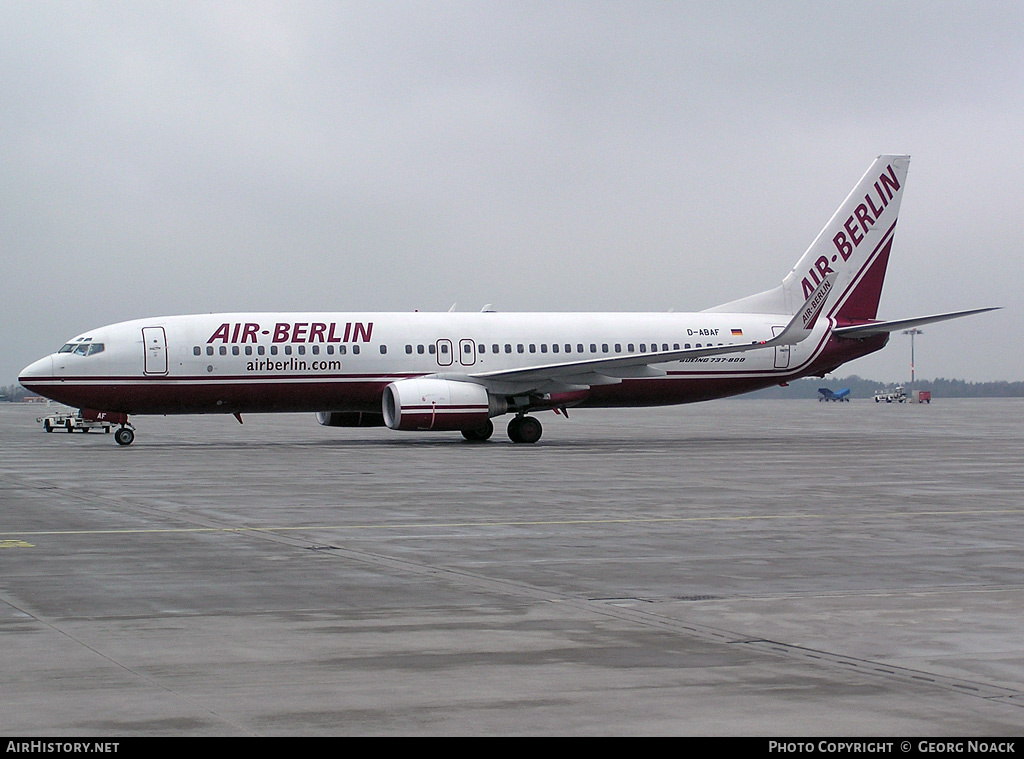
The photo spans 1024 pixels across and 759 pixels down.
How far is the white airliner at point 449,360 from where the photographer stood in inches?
1528

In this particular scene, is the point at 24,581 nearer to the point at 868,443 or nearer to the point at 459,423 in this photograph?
the point at 459,423

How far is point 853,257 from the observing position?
1881 inches

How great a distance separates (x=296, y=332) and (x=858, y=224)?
20162mm

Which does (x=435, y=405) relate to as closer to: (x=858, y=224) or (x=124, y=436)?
(x=124, y=436)

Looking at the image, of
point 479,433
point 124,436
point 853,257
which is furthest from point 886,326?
point 124,436

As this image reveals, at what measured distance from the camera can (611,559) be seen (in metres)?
14.6

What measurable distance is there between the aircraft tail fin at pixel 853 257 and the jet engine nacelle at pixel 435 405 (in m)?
11.6

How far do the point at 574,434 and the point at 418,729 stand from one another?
138 feet

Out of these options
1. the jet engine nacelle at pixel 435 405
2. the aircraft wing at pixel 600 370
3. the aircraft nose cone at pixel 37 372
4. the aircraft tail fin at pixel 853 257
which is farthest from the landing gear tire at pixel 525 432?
the aircraft nose cone at pixel 37 372

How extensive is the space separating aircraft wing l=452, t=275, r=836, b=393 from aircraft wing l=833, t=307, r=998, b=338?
346 cm

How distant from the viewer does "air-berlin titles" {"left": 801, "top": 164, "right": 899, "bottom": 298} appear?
47.8 m

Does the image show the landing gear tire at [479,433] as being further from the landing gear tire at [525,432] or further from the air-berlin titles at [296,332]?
the air-berlin titles at [296,332]

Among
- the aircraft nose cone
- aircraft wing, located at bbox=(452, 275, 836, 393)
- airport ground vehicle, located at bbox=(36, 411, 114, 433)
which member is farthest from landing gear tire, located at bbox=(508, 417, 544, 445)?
airport ground vehicle, located at bbox=(36, 411, 114, 433)
